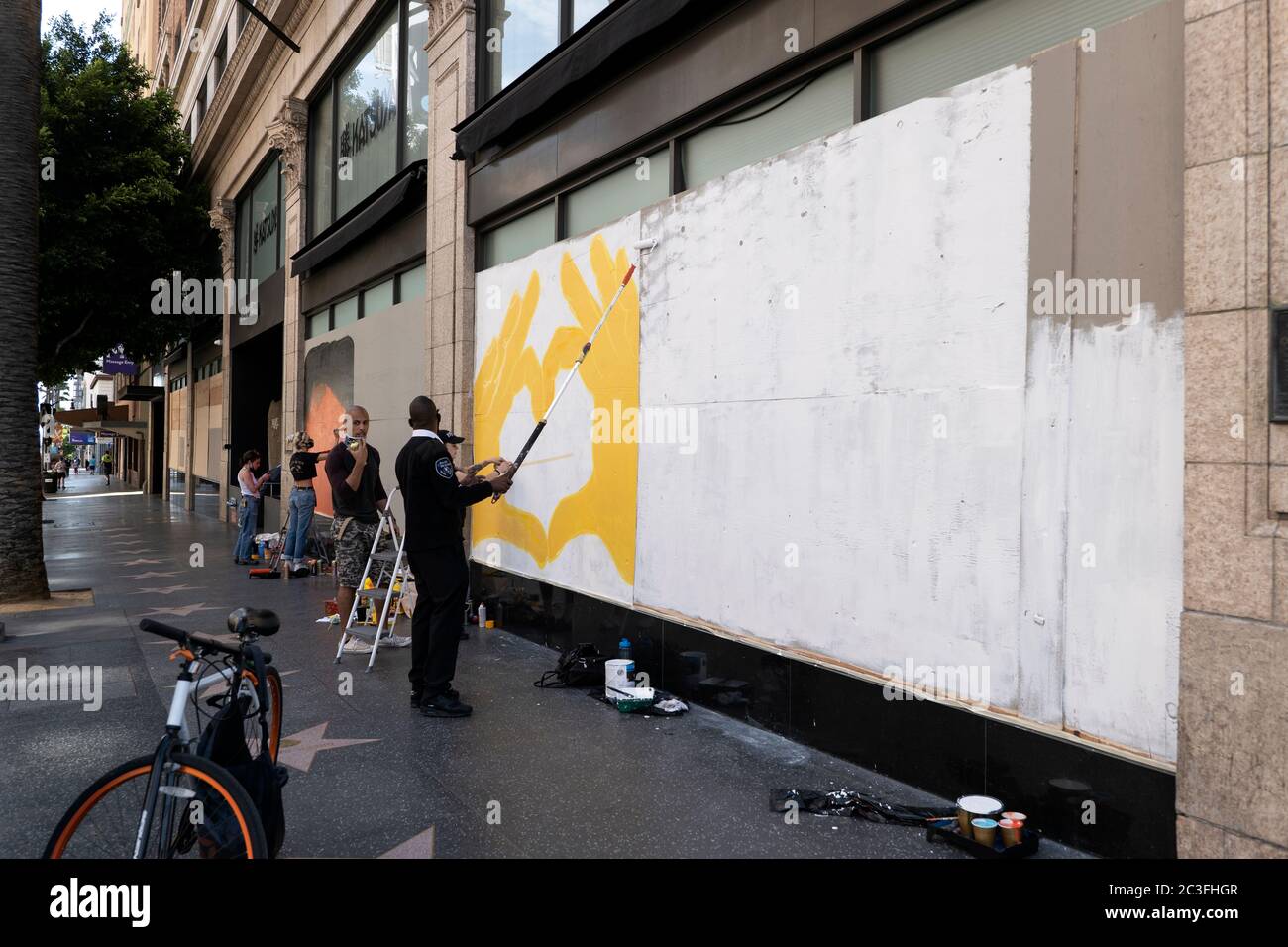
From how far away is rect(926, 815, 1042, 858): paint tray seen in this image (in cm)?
367

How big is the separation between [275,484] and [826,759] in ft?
50.0

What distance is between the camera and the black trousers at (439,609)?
589cm

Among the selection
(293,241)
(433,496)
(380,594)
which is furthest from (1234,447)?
(293,241)

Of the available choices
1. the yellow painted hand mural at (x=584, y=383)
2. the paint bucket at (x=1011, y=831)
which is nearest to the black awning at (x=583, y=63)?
the yellow painted hand mural at (x=584, y=383)

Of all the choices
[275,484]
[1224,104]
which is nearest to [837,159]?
[1224,104]

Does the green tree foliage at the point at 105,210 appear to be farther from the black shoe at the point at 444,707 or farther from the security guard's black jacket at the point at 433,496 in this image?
the black shoe at the point at 444,707

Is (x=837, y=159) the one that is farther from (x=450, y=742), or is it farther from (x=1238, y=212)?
(x=450, y=742)

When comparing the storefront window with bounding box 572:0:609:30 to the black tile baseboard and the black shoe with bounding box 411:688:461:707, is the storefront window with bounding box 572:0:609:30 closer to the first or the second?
the black tile baseboard

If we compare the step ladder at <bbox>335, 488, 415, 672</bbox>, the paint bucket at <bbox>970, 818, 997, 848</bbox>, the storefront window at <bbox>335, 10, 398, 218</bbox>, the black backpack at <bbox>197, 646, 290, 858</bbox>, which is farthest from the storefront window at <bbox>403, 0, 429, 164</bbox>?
the paint bucket at <bbox>970, 818, 997, 848</bbox>

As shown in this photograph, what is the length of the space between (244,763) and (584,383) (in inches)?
185

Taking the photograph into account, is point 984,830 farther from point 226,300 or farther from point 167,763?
point 226,300

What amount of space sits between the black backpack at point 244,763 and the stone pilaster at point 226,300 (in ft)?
66.2

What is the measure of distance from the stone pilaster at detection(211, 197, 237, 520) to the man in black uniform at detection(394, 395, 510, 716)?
17.8 metres
